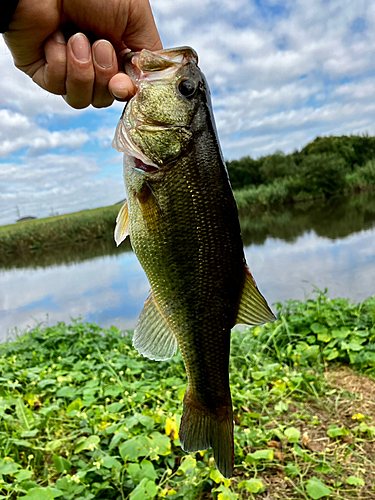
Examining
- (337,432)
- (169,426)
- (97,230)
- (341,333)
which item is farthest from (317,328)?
(97,230)

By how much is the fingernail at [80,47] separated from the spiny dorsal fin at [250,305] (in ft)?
4.09

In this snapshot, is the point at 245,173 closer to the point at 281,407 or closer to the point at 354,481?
the point at 281,407

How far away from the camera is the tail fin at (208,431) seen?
4.67 feet

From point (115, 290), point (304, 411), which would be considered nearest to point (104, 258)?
point (115, 290)

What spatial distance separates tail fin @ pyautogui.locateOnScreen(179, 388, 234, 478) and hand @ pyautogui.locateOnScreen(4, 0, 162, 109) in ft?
4.43

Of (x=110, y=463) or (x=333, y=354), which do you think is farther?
(x=333, y=354)

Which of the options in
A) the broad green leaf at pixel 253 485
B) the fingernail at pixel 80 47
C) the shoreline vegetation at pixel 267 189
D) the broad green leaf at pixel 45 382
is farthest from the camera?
the shoreline vegetation at pixel 267 189

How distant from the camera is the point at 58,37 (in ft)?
6.25

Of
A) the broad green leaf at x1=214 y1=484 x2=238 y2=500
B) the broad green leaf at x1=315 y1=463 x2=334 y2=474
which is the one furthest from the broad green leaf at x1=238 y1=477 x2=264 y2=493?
the broad green leaf at x1=315 y1=463 x2=334 y2=474

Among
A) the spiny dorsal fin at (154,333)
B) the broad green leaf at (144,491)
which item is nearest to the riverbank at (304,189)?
the broad green leaf at (144,491)

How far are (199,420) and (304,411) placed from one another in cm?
280

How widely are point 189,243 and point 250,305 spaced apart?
340 millimetres

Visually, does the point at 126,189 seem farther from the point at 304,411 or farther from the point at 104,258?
the point at 104,258

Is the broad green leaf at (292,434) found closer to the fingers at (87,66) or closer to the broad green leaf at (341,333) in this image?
the broad green leaf at (341,333)
